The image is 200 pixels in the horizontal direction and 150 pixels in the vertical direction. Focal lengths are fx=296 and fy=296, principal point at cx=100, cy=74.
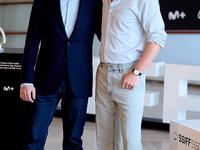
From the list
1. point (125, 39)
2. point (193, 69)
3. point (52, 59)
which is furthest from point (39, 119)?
point (193, 69)

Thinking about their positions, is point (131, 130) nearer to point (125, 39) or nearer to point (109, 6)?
point (125, 39)

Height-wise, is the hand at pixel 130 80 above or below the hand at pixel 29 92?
above

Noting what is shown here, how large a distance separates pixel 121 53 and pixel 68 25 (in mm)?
321

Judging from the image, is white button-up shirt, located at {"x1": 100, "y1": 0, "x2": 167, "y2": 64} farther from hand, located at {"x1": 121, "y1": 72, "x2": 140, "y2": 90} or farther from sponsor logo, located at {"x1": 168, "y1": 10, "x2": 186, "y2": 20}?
sponsor logo, located at {"x1": 168, "y1": 10, "x2": 186, "y2": 20}

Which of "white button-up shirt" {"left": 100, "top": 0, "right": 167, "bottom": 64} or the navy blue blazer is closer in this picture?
"white button-up shirt" {"left": 100, "top": 0, "right": 167, "bottom": 64}

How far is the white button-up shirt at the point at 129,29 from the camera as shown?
4.59 feet

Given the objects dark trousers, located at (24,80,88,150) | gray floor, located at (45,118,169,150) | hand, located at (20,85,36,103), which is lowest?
gray floor, located at (45,118,169,150)

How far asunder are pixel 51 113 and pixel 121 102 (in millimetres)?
392

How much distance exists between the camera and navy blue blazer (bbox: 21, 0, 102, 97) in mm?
1511

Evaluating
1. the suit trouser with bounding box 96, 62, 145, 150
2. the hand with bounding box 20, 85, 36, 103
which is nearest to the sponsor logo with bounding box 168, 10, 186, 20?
the suit trouser with bounding box 96, 62, 145, 150

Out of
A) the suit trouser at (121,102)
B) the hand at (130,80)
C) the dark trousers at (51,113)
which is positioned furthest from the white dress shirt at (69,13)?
the hand at (130,80)

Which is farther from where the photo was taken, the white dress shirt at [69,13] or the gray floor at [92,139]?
the gray floor at [92,139]

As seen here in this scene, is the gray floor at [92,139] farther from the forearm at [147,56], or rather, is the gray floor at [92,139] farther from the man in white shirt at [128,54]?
the forearm at [147,56]

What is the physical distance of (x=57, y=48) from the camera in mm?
1517
